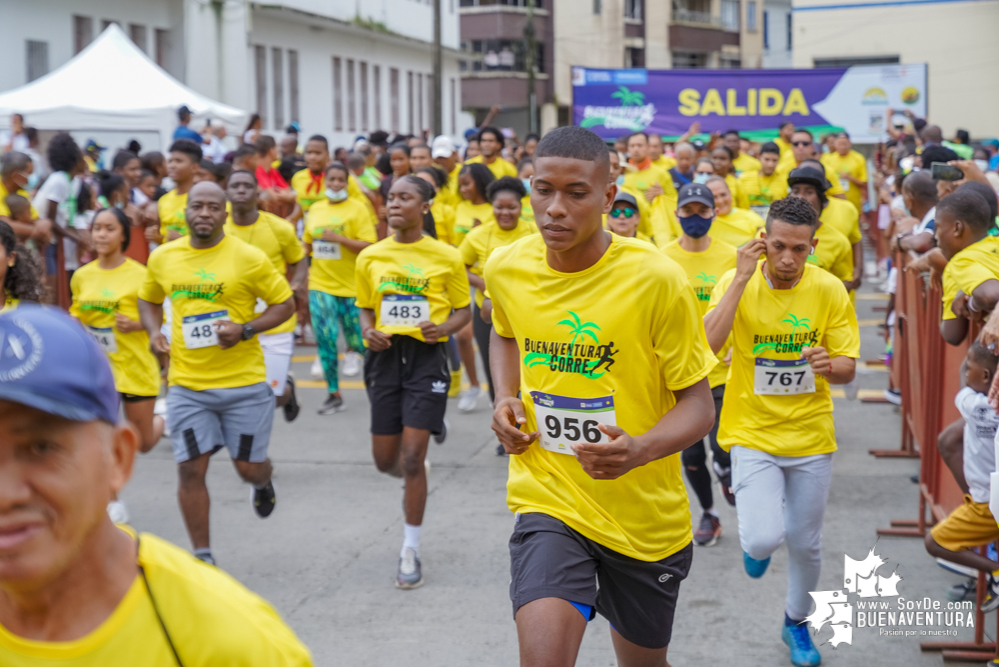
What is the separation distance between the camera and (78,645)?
1577 mm

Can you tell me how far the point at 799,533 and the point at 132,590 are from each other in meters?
3.55

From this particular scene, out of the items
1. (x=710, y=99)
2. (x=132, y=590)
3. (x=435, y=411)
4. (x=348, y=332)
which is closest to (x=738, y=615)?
(x=435, y=411)

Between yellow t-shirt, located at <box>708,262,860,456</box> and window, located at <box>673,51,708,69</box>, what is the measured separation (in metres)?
60.1

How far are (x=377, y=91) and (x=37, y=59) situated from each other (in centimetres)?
1676

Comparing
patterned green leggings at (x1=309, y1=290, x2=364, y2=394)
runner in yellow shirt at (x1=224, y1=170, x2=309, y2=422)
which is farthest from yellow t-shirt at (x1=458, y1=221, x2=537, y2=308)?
patterned green leggings at (x1=309, y1=290, x2=364, y2=394)

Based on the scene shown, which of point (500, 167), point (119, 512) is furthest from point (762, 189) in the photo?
point (119, 512)

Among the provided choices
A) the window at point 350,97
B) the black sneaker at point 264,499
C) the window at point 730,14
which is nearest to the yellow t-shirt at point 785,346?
the black sneaker at point 264,499

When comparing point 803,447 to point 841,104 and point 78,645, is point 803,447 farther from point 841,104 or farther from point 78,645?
point 841,104

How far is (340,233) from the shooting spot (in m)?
10.4

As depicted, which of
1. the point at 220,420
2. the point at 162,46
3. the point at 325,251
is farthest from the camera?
the point at 162,46

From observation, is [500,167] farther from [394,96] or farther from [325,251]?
[394,96]

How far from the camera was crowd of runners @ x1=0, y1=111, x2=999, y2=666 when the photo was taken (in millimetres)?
1572

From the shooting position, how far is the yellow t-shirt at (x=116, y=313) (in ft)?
22.5

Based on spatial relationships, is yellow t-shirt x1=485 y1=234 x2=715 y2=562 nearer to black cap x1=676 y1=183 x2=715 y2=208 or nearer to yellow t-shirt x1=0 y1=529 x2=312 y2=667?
yellow t-shirt x1=0 y1=529 x2=312 y2=667
